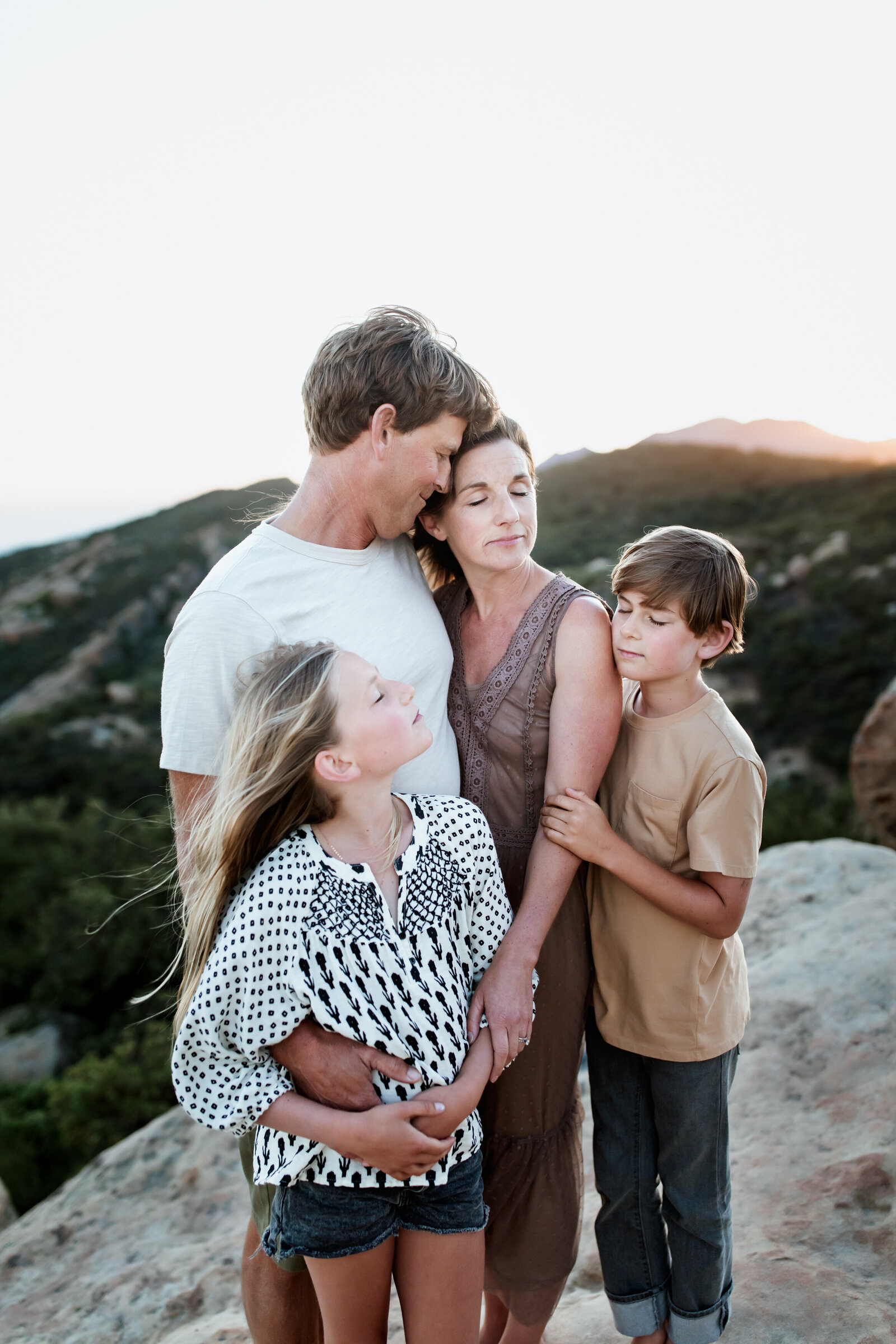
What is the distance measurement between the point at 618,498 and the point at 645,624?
65.1 feet

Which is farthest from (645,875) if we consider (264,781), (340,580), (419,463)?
(419,463)

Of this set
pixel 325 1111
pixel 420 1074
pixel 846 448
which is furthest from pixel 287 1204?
pixel 846 448

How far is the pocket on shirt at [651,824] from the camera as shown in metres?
1.99

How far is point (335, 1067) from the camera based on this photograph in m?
1.61

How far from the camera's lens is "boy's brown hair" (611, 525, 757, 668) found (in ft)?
6.31

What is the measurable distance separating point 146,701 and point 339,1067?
1377cm

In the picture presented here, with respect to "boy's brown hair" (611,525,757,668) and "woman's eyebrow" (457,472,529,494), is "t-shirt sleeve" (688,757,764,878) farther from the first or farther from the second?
"woman's eyebrow" (457,472,529,494)

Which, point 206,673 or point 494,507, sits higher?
point 494,507

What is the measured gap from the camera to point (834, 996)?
339cm

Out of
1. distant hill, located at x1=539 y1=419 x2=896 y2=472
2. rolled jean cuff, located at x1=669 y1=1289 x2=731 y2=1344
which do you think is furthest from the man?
distant hill, located at x1=539 y1=419 x2=896 y2=472

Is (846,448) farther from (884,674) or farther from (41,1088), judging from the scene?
(41,1088)

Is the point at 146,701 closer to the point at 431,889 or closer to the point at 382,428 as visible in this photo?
the point at 382,428

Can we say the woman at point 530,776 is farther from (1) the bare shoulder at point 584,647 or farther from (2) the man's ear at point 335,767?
(2) the man's ear at point 335,767

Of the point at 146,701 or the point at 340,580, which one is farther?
the point at 146,701
